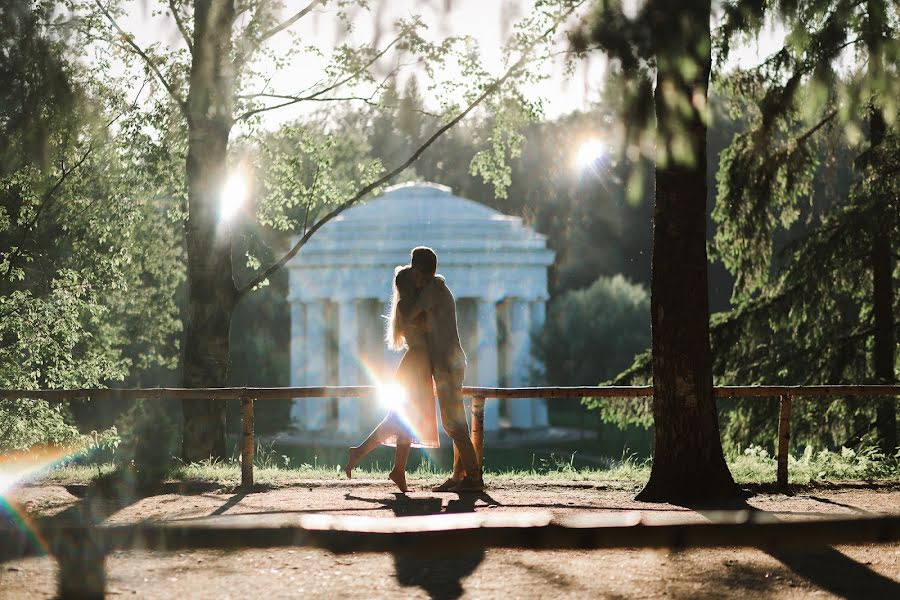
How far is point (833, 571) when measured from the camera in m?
5.43

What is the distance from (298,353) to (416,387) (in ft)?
122

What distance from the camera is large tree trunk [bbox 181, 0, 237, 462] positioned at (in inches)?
539

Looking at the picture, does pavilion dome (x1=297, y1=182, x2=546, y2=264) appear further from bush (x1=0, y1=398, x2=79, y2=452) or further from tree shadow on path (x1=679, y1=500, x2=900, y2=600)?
tree shadow on path (x1=679, y1=500, x2=900, y2=600)

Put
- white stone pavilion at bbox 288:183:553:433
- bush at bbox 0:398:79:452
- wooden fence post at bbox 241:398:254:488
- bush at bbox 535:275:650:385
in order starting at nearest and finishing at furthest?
1. wooden fence post at bbox 241:398:254:488
2. bush at bbox 0:398:79:452
3. bush at bbox 535:275:650:385
4. white stone pavilion at bbox 288:183:553:433

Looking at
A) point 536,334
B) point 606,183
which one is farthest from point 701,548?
point 606,183

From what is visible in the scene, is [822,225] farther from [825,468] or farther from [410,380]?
[410,380]

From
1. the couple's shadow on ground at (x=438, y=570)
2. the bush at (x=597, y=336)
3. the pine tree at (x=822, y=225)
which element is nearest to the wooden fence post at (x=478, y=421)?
the couple's shadow on ground at (x=438, y=570)

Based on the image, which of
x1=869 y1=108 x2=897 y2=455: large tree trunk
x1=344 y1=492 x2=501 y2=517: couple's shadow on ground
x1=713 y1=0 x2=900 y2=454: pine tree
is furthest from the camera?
x1=869 y1=108 x2=897 y2=455: large tree trunk

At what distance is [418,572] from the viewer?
17.5ft

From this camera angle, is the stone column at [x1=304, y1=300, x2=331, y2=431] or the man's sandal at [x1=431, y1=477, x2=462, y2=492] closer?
the man's sandal at [x1=431, y1=477, x2=462, y2=492]

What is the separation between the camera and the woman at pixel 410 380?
7820 mm

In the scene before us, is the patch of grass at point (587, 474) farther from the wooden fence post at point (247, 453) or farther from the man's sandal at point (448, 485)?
the man's sandal at point (448, 485)

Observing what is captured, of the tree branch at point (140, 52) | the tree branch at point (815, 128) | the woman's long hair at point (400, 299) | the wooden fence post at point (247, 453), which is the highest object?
the tree branch at point (140, 52)

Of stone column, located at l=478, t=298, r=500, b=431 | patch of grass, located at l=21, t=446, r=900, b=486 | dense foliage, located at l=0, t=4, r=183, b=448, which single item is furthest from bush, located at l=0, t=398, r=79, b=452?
stone column, located at l=478, t=298, r=500, b=431
